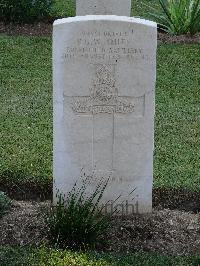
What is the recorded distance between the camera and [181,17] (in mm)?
13547

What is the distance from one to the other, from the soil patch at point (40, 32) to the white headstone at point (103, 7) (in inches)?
264

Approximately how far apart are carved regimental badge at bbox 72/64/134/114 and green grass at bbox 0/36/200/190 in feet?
4.34

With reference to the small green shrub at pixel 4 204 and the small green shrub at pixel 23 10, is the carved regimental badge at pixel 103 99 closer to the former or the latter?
the small green shrub at pixel 4 204

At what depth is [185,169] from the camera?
7.97 meters

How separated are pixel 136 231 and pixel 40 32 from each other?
818cm

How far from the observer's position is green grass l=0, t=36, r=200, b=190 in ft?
25.8

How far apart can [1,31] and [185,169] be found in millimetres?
7035

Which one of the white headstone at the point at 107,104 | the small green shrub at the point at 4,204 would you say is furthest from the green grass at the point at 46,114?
the white headstone at the point at 107,104

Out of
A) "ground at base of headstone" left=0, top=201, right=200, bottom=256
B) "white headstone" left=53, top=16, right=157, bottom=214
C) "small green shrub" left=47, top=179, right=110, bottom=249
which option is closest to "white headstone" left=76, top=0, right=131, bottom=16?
"white headstone" left=53, top=16, right=157, bottom=214

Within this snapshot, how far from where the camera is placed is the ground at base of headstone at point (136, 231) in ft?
20.3

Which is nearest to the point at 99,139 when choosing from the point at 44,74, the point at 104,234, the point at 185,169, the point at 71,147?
the point at 71,147

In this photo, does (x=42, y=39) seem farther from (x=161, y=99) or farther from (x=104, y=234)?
(x=104, y=234)

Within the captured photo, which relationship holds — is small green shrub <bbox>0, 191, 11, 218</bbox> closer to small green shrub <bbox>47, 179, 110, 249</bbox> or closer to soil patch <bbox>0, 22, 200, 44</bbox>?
small green shrub <bbox>47, 179, 110, 249</bbox>

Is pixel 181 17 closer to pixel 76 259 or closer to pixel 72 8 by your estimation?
pixel 72 8
